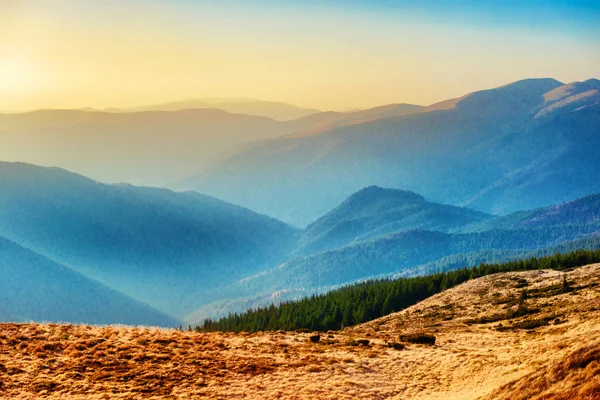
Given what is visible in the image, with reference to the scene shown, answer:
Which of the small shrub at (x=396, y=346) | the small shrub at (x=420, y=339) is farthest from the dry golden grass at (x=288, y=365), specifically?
→ the small shrub at (x=420, y=339)

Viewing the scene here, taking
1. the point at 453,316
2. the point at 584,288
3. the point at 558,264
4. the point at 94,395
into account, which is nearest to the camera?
the point at 94,395

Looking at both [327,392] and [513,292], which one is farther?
[513,292]

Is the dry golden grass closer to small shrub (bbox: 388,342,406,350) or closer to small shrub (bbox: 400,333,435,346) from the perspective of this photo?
small shrub (bbox: 388,342,406,350)

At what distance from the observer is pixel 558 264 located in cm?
17825

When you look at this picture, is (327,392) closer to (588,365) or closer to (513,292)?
(588,365)

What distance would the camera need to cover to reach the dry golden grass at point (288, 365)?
148ft

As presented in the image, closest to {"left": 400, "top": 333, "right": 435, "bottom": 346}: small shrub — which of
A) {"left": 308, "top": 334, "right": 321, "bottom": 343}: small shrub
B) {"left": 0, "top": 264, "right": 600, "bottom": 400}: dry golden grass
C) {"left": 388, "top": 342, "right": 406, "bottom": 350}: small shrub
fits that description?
{"left": 0, "top": 264, "right": 600, "bottom": 400}: dry golden grass

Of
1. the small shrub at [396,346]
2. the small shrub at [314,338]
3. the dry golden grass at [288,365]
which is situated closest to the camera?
the dry golden grass at [288,365]

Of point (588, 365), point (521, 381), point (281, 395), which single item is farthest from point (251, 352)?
point (588, 365)

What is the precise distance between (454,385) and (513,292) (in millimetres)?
83263

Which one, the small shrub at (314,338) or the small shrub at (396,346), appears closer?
the small shrub at (396,346)

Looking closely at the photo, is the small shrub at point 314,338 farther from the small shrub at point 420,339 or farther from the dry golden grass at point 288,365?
the small shrub at point 420,339

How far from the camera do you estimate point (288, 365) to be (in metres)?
57.2

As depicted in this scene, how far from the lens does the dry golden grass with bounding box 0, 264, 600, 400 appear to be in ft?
148
